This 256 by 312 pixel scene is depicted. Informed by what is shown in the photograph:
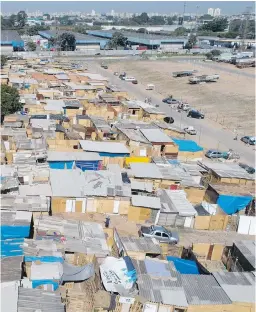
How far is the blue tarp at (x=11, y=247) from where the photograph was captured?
12.3m

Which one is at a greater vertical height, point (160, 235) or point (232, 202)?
point (232, 202)

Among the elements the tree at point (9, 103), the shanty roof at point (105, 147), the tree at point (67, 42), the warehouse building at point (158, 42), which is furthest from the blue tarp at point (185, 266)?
the warehouse building at point (158, 42)

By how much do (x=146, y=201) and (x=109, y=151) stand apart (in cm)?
518

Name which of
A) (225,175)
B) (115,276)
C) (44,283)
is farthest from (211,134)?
(44,283)

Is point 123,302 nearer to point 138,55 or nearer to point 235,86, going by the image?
point 235,86

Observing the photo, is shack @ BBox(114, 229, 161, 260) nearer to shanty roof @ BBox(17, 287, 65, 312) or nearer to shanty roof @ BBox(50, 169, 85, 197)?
shanty roof @ BBox(17, 287, 65, 312)

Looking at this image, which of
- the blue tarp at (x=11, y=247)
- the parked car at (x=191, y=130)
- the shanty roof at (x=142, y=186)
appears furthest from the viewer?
the parked car at (x=191, y=130)

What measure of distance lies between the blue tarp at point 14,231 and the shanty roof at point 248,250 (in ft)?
24.1

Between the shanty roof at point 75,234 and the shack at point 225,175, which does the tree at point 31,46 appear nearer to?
the shack at point 225,175

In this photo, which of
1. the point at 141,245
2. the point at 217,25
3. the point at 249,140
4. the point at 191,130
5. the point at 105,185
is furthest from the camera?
the point at 217,25

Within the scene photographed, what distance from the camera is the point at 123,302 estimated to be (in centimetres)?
1055

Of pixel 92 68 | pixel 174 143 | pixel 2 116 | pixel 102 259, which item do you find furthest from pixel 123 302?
pixel 92 68

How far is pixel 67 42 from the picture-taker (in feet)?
262

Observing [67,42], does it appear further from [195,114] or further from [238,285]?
[238,285]
